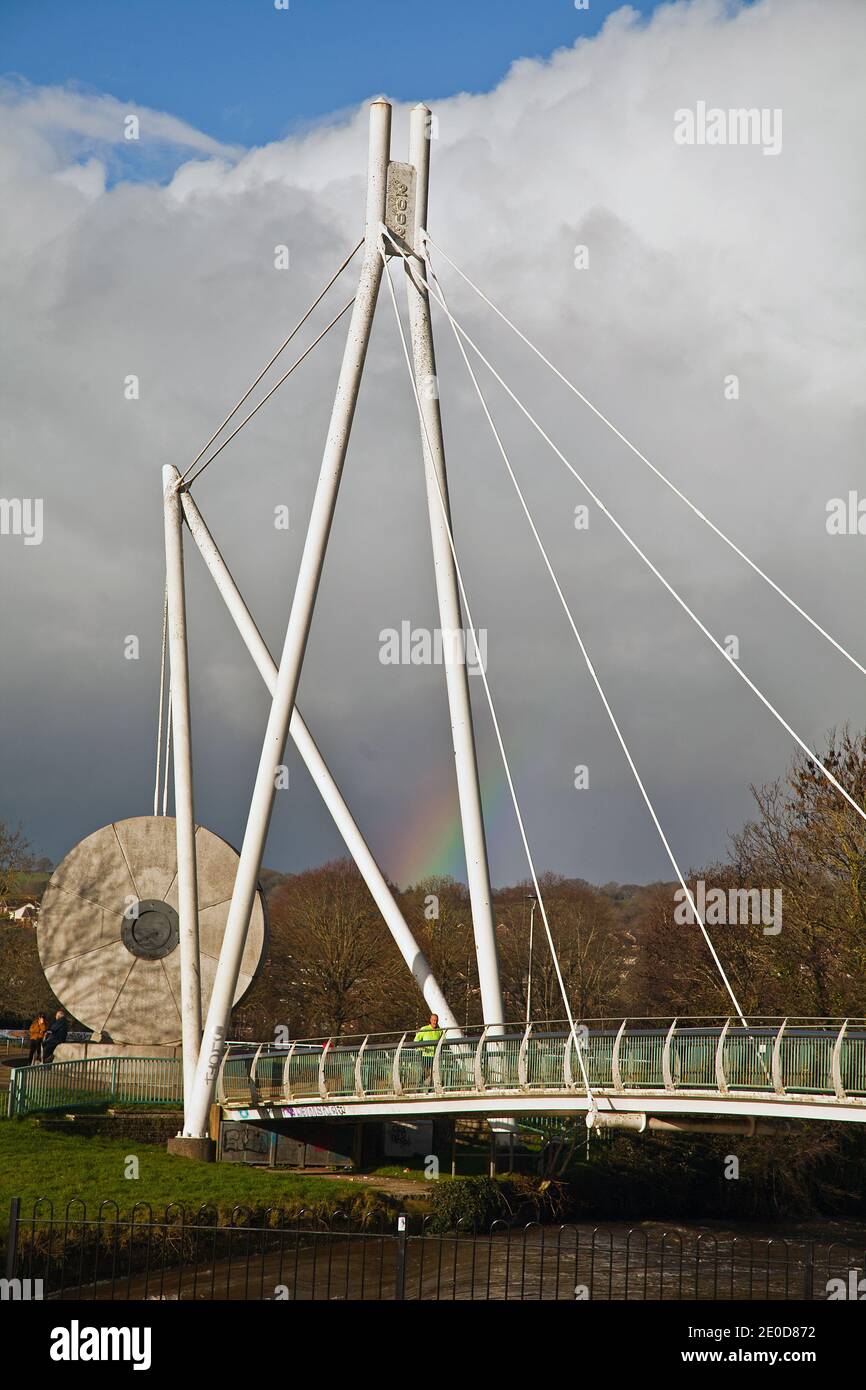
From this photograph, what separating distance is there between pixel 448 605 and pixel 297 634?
3170 millimetres

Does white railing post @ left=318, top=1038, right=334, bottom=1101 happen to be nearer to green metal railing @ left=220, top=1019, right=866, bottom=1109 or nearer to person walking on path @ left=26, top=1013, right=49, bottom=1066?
green metal railing @ left=220, top=1019, right=866, bottom=1109

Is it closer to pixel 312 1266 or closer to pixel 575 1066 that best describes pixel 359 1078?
pixel 575 1066

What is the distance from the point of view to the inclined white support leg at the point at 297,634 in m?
28.1

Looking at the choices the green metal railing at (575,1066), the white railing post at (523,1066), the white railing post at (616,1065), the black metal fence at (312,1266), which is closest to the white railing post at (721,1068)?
the green metal railing at (575,1066)

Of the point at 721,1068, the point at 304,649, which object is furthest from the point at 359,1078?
the point at 304,649

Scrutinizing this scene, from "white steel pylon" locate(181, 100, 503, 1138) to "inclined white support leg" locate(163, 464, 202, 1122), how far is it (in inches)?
43.1

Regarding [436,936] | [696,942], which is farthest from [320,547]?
[436,936]

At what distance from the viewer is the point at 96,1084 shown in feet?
103

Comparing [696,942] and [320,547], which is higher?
[320,547]

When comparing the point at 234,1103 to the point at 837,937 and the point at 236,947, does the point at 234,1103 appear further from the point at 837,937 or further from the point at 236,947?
the point at 837,937

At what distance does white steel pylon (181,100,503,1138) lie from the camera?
28.2 m

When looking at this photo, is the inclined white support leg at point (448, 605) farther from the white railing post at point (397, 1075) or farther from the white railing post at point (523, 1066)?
the white railing post at point (523, 1066)

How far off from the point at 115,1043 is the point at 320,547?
13.8 metres

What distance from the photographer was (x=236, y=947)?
28.0 metres
